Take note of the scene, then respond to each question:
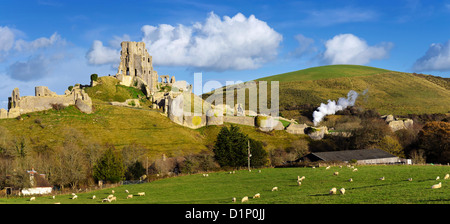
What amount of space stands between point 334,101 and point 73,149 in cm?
11720

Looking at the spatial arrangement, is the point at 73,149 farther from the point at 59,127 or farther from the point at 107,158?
the point at 59,127

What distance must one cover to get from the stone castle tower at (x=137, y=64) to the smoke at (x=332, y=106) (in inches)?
2193

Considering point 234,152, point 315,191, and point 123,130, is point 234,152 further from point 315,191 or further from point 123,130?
point 315,191

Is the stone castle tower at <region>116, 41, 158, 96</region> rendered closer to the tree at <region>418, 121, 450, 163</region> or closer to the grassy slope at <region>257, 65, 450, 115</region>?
the grassy slope at <region>257, 65, 450, 115</region>

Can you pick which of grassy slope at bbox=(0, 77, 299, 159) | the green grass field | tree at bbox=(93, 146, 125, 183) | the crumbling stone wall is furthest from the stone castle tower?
the green grass field

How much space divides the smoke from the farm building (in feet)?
237

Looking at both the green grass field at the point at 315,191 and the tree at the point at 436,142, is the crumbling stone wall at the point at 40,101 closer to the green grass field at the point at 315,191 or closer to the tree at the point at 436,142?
the green grass field at the point at 315,191

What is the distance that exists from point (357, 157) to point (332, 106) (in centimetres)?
9422

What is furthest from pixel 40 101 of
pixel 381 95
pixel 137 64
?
pixel 381 95

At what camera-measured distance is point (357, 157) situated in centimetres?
6888

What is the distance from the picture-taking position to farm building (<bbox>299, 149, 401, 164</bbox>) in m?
66.8

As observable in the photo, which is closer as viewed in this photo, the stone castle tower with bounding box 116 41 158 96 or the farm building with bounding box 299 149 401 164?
the farm building with bounding box 299 149 401 164

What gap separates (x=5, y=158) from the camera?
68.2m
